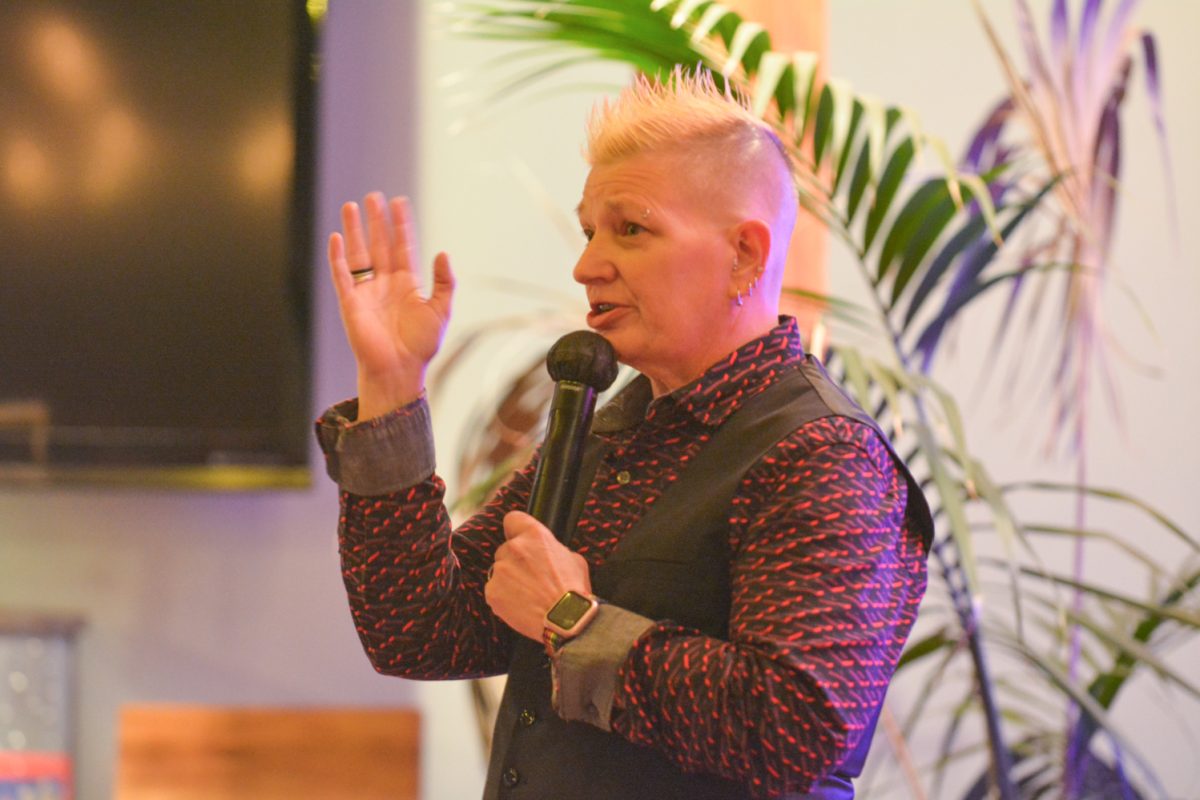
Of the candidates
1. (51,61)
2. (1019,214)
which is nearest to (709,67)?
(1019,214)

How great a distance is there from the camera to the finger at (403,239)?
1052 mm

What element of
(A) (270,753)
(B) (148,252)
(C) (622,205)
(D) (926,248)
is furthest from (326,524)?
(C) (622,205)

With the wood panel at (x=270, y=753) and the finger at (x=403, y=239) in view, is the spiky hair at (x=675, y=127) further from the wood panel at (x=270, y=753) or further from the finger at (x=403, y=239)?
the wood panel at (x=270, y=753)

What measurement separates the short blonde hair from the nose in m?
0.08

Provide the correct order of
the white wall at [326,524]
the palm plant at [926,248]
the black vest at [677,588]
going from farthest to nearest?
1. the white wall at [326,524]
2. the palm plant at [926,248]
3. the black vest at [677,588]

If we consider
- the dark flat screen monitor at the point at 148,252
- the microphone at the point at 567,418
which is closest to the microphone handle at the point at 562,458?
the microphone at the point at 567,418

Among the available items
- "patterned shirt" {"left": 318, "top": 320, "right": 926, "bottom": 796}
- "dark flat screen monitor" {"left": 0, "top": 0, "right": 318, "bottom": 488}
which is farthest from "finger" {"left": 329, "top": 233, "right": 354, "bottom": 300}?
"dark flat screen monitor" {"left": 0, "top": 0, "right": 318, "bottom": 488}

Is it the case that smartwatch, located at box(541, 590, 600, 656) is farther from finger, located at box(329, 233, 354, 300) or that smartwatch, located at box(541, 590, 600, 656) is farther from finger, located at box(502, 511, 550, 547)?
finger, located at box(329, 233, 354, 300)

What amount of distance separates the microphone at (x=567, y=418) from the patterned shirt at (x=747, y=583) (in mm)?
42

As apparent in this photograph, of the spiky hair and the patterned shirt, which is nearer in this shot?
the patterned shirt

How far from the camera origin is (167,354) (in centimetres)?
240

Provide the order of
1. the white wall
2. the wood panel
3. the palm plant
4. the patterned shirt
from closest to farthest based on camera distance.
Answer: the patterned shirt, the palm plant, the wood panel, the white wall

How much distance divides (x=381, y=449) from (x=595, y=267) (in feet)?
0.76

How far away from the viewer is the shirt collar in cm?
100
